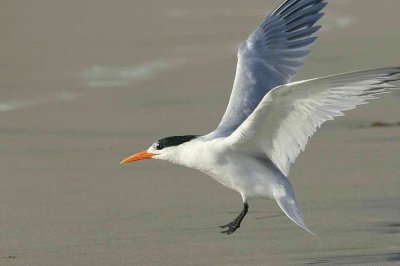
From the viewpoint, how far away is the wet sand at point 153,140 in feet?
26.6

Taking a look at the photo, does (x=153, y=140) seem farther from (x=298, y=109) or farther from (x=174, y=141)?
(x=298, y=109)

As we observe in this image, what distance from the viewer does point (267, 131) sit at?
25.4 feet

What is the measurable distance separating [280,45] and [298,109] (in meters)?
2.21

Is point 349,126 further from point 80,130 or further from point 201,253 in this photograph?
point 201,253

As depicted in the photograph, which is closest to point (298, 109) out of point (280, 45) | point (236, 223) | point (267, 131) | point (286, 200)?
point (267, 131)

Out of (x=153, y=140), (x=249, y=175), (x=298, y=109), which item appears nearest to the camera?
(x=298, y=109)

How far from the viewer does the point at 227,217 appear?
886 centimetres

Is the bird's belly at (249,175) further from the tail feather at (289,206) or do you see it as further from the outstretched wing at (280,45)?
the outstretched wing at (280,45)

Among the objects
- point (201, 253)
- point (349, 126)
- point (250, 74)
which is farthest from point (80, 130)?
point (201, 253)

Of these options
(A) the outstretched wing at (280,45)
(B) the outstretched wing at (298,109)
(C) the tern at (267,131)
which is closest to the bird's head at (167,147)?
(C) the tern at (267,131)

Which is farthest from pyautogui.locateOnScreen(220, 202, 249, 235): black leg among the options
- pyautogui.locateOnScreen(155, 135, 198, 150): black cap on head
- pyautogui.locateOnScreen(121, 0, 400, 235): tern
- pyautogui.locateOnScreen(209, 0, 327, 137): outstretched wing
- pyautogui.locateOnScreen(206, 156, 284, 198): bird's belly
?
pyautogui.locateOnScreen(209, 0, 327, 137): outstretched wing

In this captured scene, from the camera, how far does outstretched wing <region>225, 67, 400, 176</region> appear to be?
7180mm

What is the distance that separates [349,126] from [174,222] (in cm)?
353

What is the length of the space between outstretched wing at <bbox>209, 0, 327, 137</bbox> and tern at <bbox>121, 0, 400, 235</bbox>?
0.04ft
